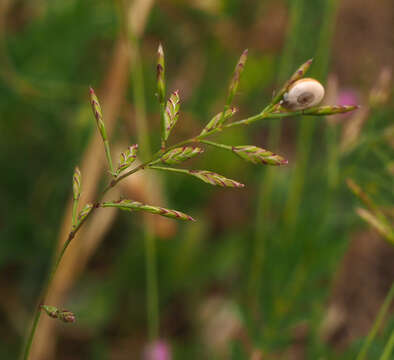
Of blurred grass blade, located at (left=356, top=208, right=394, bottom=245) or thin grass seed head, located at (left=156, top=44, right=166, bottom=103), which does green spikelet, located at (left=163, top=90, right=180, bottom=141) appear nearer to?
thin grass seed head, located at (left=156, top=44, right=166, bottom=103)

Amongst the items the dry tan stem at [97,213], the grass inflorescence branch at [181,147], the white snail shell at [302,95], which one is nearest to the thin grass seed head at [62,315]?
the grass inflorescence branch at [181,147]

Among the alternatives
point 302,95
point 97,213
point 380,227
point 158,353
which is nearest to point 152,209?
point 302,95

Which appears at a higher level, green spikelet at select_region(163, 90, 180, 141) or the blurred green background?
the blurred green background

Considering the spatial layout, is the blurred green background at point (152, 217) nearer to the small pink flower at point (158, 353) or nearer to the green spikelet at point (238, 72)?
the small pink flower at point (158, 353)

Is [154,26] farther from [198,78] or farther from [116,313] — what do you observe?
[116,313]

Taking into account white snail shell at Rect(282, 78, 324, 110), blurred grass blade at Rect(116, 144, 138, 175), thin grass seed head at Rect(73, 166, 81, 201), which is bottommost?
thin grass seed head at Rect(73, 166, 81, 201)

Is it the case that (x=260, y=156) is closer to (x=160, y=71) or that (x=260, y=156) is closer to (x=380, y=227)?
(x=160, y=71)

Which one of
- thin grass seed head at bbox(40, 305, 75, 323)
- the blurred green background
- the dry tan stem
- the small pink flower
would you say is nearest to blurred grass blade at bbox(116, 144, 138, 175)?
thin grass seed head at bbox(40, 305, 75, 323)

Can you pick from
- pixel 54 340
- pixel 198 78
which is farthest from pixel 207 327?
pixel 198 78
